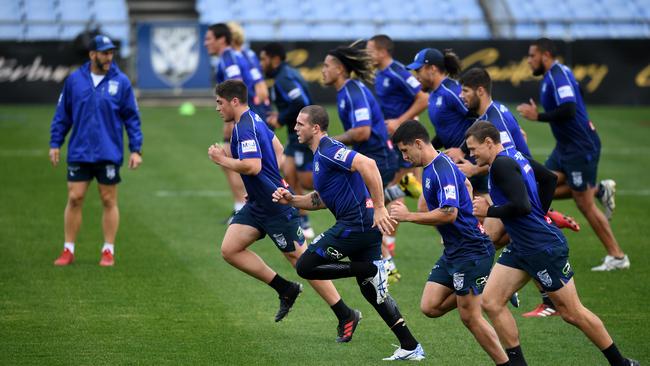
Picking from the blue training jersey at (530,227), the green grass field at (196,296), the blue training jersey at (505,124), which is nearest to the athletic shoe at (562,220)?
the blue training jersey at (505,124)

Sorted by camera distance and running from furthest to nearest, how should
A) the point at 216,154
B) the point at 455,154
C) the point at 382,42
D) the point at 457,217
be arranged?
1. the point at 382,42
2. the point at 455,154
3. the point at 216,154
4. the point at 457,217

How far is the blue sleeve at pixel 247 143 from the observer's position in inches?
358

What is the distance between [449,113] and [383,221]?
367 centimetres

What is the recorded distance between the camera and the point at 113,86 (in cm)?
1183

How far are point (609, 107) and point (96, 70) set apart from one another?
1859 centimetres

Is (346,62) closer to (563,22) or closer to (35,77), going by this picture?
(35,77)

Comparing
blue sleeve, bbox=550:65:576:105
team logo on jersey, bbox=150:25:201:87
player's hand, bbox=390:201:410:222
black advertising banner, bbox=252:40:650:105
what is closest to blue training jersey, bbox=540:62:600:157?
blue sleeve, bbox=550:65:576:105

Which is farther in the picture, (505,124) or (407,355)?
(505,124)

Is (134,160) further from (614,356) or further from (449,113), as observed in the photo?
(614,356)

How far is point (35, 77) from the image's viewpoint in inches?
1080

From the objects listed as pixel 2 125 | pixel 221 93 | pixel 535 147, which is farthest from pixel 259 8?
pixel 221 93

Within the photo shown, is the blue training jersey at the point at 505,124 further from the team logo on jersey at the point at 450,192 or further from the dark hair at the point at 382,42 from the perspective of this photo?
the dark hair at the point at 382,42

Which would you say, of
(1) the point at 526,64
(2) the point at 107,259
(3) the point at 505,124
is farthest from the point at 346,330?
(1) the point at 526,64

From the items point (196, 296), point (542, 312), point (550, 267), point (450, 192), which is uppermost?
point (450, 192)
